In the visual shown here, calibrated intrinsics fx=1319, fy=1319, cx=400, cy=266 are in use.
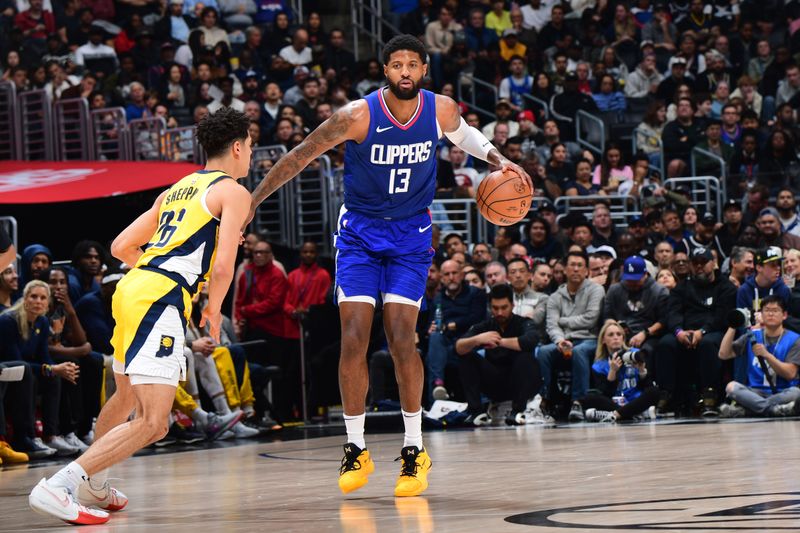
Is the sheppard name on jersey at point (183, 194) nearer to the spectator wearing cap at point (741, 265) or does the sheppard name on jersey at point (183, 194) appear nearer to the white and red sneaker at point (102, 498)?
the white and red sneaker at point (102, 498)

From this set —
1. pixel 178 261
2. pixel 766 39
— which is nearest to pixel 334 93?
pixel 766 39

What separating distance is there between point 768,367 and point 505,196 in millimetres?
5595

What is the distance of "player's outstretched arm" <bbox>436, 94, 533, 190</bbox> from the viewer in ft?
23.5

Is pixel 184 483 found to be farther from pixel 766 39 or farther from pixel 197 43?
pixel 766 39

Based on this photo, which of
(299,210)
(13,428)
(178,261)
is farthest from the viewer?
(299,210)

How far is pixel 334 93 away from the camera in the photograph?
1917 cm

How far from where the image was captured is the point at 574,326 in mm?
13289

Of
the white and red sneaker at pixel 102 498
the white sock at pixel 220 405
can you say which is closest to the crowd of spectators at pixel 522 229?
the white sock at pixel 220 405

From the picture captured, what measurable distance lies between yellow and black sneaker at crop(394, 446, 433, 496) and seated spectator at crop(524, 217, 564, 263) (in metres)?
8.61

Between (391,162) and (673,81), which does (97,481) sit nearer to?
(391,162)

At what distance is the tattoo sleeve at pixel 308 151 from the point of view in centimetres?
691

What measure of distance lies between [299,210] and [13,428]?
20.2 feet

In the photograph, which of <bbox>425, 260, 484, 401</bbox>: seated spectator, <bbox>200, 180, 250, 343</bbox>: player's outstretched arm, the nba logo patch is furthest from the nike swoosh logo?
<bbox>425, 260, 484, 401</bbox>: seated spectator

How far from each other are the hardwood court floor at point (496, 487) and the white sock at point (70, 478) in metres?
0.19
